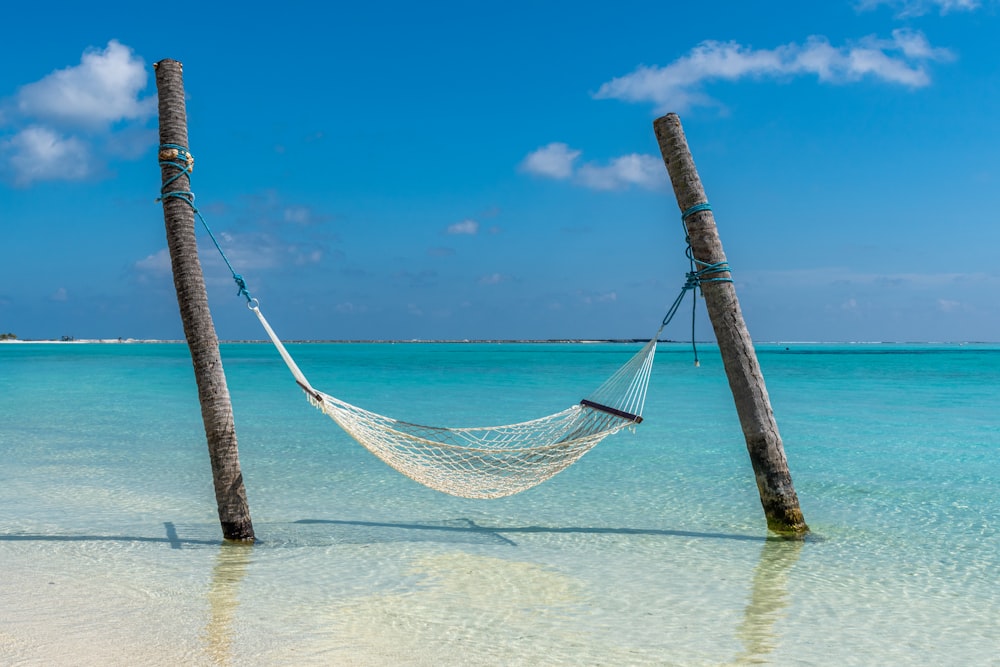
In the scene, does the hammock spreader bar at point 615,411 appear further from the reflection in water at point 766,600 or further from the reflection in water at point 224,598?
the reflection in water at point 224,598

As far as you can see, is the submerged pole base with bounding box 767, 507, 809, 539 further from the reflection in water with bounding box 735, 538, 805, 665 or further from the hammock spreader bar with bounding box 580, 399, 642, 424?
the hammock spreader bar with bounding box 580, 399, 642, 424

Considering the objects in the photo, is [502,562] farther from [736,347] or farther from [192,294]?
[192,294]

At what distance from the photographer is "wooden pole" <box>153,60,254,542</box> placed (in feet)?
14.4

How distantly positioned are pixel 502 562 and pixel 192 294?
89.9 inches

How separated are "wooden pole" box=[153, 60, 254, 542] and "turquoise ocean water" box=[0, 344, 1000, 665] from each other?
543mm

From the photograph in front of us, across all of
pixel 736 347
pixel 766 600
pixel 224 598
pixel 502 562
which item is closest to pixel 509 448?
pixel 502 562

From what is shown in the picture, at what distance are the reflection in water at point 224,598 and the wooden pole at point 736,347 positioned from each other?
2.91 metres

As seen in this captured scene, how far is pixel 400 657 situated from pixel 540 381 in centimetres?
2156

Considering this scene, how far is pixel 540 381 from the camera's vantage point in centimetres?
2450

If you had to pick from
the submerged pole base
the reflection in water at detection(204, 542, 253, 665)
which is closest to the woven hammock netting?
the reflection in water at detection(204, 542, 253, 665)

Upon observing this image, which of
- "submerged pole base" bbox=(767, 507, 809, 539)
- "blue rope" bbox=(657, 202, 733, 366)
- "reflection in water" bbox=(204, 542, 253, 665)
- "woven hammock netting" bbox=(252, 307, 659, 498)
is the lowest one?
"reflection in water" bbox=(204, 542, 253, 665)

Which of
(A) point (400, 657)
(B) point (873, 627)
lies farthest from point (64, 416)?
(B) point (873, 627)

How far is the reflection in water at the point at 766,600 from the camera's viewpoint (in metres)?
3.22

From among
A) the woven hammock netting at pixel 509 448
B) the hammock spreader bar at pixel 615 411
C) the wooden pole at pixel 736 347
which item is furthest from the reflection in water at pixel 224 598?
the wooden pole at pixel 736 347
